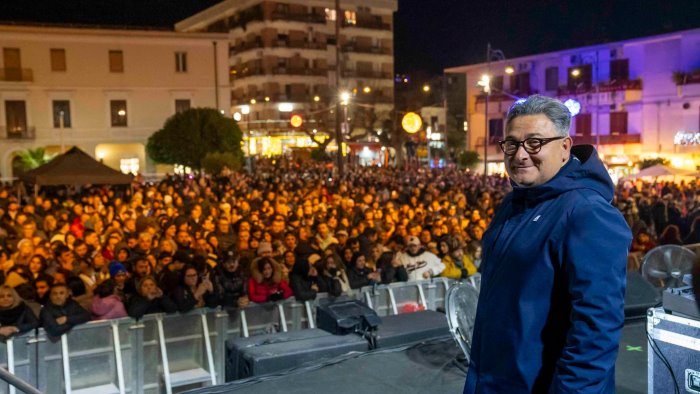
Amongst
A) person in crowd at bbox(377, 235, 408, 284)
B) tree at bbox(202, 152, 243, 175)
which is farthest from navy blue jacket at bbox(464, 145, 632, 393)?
tree at bbox(202, 152, 243, 175)

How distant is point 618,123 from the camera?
3412cm

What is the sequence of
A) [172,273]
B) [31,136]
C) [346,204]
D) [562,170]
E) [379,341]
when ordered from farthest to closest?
[31,136] → [346,204] → [172,273] → [379,341] → [562,170]

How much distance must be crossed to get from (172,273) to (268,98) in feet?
185

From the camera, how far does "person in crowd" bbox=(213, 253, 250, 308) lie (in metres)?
6.39

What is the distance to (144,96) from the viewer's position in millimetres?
38281

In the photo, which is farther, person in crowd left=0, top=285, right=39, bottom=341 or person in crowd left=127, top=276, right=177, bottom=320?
person in crowd left=127, top=276, right=177, bottom=320

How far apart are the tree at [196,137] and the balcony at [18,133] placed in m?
7.96

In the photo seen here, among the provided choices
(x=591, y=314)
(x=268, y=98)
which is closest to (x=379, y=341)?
(x=591, y=314)

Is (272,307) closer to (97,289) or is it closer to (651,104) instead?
(97,289)

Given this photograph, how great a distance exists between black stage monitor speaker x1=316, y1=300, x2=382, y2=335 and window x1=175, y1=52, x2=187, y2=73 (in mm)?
35608

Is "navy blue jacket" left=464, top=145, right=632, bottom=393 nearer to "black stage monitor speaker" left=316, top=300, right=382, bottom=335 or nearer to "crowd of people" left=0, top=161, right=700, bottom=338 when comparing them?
"black stage monitor speaker" left=316, top=300, right=382, bottom=335

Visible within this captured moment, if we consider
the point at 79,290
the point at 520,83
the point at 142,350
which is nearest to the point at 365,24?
the point at 520,83

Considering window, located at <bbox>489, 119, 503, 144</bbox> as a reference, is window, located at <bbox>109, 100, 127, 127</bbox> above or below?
above

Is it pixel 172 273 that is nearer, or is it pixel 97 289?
pixel 97 289
